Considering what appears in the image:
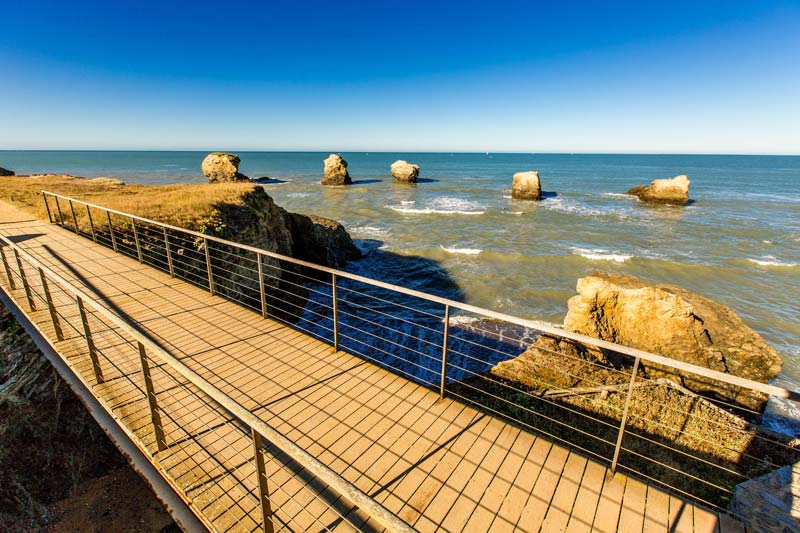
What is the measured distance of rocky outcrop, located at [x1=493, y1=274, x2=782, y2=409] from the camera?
8016mm

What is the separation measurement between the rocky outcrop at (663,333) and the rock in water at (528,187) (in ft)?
141

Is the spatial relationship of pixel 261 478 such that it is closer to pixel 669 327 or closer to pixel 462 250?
pixel 669 327

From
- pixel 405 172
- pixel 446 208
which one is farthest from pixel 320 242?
pixel 405 172

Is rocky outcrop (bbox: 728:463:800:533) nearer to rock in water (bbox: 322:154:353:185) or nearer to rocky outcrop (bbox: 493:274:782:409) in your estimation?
rocky outcrop (bbox: 493:274:782:409)

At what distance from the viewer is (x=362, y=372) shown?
5457 millimetres

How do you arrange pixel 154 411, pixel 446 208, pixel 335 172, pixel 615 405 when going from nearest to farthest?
pixel 154 411
pixel 615 405
pixel 446 208
pixel 335 172

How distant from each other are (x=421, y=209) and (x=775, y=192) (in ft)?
193

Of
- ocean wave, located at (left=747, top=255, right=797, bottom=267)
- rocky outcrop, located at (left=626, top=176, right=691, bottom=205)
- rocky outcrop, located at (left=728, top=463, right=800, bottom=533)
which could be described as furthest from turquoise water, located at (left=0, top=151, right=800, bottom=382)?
rocky outcrop, located at (left=728, top=463, right=800, bottom=533)

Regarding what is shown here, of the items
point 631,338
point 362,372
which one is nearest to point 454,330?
point 631,338

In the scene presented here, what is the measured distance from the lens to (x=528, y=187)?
50.7 meters

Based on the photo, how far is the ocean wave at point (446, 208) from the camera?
39.4 m

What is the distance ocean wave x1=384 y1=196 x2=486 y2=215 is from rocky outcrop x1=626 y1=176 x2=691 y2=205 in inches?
878

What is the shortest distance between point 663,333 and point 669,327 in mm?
186

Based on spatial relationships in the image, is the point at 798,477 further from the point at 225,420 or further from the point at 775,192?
the point at 775,192
